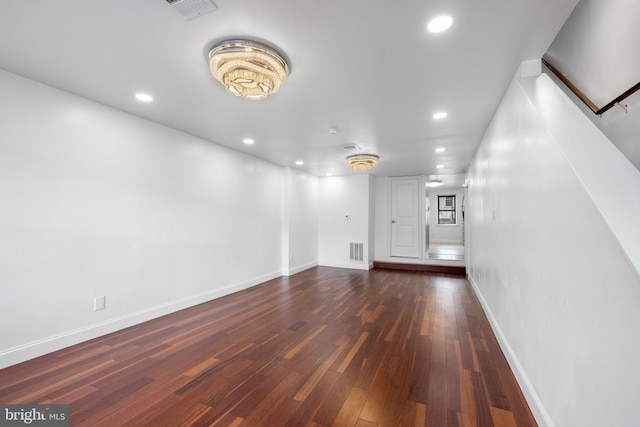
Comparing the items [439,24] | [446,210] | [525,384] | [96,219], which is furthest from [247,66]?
[446,210]

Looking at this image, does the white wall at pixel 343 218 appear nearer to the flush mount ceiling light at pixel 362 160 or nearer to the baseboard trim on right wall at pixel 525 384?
the flush mount ceiling light at pixel 362 160

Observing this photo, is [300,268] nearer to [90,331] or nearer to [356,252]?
[356,252]

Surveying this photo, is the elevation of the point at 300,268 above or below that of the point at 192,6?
below

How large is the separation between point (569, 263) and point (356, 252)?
576 centimetres

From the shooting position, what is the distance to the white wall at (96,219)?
2.35 meters

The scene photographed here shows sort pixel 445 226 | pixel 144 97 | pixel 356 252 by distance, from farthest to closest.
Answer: pixel 445 226 < pixel 356 252 < pixel 144 97

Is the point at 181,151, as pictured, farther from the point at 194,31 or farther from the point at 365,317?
the point at 365,317

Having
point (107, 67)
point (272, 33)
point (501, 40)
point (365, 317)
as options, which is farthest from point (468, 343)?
point (107, 67)

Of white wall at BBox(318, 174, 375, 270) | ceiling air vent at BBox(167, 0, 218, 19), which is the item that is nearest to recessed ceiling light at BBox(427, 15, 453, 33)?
ceiling air vent at BBox(167, 0, 218, 19)

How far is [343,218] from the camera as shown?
720 cm

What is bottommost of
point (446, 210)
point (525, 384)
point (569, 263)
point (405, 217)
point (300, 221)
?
point (525, 384)

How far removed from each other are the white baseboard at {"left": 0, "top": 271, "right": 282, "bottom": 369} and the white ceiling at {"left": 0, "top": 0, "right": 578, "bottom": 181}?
2.37m

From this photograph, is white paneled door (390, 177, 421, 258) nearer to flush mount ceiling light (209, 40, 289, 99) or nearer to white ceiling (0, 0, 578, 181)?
white ceiling (0, 0, 578, 181)

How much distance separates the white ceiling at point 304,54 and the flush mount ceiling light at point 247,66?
0.21ft
